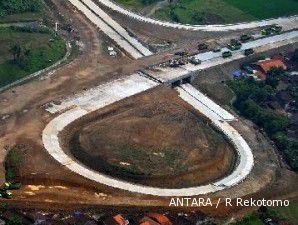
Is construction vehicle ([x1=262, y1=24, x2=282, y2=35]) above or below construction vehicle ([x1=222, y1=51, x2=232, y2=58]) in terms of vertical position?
above

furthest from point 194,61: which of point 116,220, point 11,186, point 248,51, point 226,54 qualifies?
point 11,186

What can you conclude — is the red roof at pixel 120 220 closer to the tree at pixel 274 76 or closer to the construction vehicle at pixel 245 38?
the tree at pixel 274 76

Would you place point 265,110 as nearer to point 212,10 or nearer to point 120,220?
point 212,10

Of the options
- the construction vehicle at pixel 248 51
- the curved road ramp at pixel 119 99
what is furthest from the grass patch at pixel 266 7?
the curved road ramp at pixel 119 99

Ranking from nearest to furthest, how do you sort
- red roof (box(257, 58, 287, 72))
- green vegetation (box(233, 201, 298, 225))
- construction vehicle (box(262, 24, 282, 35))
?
green vegetation (box(233, 201, 298, 225)) < red roof (box(257, 58, 287, 72)) < construction vehicle (box(262, 24, 282, 35))

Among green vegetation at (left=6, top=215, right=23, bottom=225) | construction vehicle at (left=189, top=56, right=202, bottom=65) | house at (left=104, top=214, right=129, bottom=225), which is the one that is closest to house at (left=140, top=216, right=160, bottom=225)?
house at (left=104, top=214, right=129, bottom=225)

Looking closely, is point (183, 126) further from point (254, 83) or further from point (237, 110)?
point (254, 83)

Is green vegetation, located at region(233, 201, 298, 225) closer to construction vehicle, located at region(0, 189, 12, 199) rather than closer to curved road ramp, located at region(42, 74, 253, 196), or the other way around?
curved road ramp, located at region(42, 74, 253, 196)
